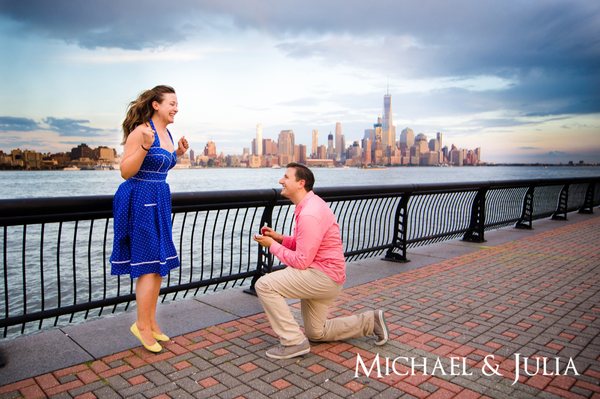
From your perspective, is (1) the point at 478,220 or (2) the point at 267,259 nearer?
(2) the point at 267,259

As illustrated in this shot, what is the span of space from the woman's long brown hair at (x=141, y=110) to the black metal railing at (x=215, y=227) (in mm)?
704

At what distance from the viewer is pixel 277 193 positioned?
16.9 ft

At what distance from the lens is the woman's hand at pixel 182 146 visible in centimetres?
391

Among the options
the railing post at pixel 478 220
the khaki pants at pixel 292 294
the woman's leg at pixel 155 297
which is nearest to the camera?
the khaki pants at pixel 292 294

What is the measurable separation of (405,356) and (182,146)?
257 centimetres

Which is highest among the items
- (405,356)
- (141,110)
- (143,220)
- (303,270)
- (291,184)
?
(141,110)

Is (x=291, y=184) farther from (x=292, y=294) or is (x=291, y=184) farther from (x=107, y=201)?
(x=107, y=201)

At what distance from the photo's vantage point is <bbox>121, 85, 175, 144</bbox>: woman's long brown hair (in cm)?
358

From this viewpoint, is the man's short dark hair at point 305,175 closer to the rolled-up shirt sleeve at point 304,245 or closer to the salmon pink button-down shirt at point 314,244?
the salmon pink button-down shirt at point 314,244

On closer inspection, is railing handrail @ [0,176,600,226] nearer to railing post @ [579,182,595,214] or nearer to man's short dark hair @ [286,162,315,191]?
man's short dark hair @ [286,162,315,191]

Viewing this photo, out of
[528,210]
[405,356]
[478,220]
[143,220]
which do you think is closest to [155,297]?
[143,220]

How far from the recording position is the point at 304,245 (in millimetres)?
3520

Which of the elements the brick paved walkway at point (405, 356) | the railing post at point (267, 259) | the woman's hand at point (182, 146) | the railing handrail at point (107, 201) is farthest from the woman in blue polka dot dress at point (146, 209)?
the railing post at point (267, 259)

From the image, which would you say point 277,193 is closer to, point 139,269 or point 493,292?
point 139,269
